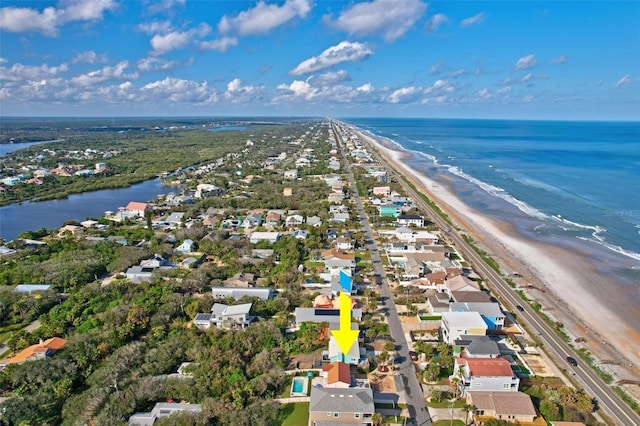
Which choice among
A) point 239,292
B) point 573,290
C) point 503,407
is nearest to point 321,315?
point 239,292

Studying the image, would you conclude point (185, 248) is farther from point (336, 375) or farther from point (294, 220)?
point (336, 375)

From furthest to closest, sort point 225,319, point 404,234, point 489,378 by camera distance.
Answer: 1. point 404,234
2. point 225,319
3. point 489,378

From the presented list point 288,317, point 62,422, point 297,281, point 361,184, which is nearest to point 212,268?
point 297,281

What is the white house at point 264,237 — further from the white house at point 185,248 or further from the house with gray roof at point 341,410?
the house with gray roof at point 341,410

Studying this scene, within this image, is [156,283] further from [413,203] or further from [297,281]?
[413,203]

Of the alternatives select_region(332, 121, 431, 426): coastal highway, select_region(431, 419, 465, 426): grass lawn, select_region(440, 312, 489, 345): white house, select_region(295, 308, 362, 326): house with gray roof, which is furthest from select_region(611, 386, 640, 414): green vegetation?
select_region(295, 308, 362, 326): house with gray roof

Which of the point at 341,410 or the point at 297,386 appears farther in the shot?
the point at 297,386

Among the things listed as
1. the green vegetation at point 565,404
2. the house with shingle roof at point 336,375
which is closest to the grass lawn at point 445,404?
the green vegetation at point 565,404
